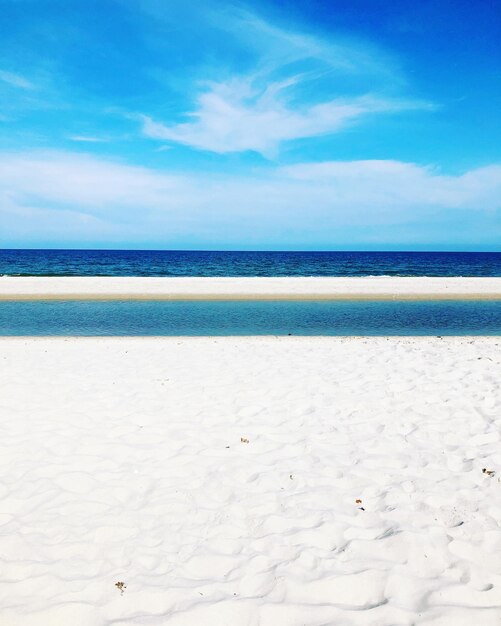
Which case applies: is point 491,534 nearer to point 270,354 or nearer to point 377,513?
point 377,513

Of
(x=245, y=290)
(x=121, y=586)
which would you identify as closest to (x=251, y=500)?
(x=121, y=586)

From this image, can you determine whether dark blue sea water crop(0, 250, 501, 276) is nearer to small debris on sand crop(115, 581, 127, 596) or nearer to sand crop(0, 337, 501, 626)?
sand crop(0, 337, 501, 626)

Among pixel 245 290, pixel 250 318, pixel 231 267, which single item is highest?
pixel 231 267

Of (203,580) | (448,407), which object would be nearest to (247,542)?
(203,580)

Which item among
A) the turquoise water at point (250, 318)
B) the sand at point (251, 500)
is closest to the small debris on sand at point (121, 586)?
the sand at point (251, 500)

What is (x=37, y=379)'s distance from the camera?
8266mm

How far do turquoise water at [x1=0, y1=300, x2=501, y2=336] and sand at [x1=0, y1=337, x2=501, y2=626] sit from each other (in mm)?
7178

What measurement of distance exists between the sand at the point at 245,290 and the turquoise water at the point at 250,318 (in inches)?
97.9

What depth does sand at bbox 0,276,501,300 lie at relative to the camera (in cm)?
2681

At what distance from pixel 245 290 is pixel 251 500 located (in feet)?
82.1

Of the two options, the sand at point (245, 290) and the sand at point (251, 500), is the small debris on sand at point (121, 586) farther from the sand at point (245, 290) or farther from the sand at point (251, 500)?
the sand at point (245, 290)

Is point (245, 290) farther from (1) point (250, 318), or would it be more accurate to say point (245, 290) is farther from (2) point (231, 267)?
(2) point (231, 267)

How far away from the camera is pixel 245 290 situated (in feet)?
95.8

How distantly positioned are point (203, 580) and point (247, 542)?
52 cm
